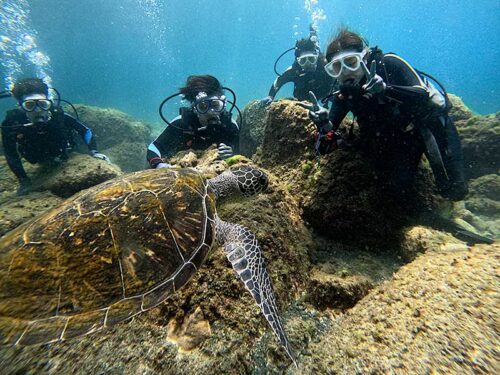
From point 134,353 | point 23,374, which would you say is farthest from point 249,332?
point 23,374

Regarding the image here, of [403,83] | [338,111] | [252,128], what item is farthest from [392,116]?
[252,128]

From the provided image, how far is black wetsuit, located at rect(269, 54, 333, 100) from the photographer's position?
26.7 ft

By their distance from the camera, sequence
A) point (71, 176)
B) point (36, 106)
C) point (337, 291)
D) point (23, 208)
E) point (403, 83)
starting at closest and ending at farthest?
point (337, 291)
point (403, 83)
point (23, 208)
point (71, 176)
point (36, 106)

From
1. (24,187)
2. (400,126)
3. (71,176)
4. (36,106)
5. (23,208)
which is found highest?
Answer: (36,106)

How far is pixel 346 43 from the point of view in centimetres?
358

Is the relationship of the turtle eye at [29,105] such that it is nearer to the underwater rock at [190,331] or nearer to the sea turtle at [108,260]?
the sea turtle at [108,260]

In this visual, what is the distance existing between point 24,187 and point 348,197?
7946mm

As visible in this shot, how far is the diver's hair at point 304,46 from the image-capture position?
25.9 ft

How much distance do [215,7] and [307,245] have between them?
10161 cm

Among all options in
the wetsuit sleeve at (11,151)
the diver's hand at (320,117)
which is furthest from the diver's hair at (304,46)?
the wetsuit sleeve at (11,151)

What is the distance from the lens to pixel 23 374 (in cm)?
155

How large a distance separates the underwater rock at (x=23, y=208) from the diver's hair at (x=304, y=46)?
8.44 metres

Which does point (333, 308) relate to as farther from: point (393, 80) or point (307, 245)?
point (393, 80)

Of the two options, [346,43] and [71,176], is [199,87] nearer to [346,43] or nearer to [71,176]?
[346,43]
